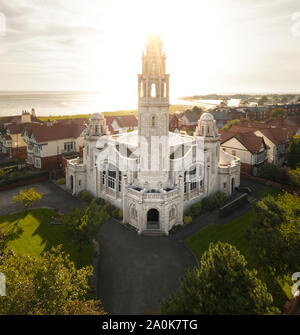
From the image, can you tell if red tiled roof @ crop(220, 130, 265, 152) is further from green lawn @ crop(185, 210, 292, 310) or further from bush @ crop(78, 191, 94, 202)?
bush @ crop(78, 191, 94, 202)

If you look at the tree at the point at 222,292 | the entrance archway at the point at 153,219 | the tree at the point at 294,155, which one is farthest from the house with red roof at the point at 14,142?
the tree at the point at 222,292

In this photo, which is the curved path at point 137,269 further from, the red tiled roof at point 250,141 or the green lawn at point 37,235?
the red tiled roof at point 250,141

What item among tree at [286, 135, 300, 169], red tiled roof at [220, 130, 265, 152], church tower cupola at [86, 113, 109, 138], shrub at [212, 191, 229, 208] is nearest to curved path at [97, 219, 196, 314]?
shrub at [212, 191, 229, 208]

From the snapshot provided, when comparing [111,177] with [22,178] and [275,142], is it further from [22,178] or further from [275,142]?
[275,142]

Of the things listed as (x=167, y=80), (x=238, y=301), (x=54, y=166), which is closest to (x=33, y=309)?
(x=238, y=301)

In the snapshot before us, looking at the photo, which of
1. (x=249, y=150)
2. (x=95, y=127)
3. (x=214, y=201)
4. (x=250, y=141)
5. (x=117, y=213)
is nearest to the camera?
(x=117, y=213)

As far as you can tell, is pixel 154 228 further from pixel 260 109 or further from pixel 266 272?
pixel 260 109

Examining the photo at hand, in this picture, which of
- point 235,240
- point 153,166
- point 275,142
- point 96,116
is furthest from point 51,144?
point 275,142
